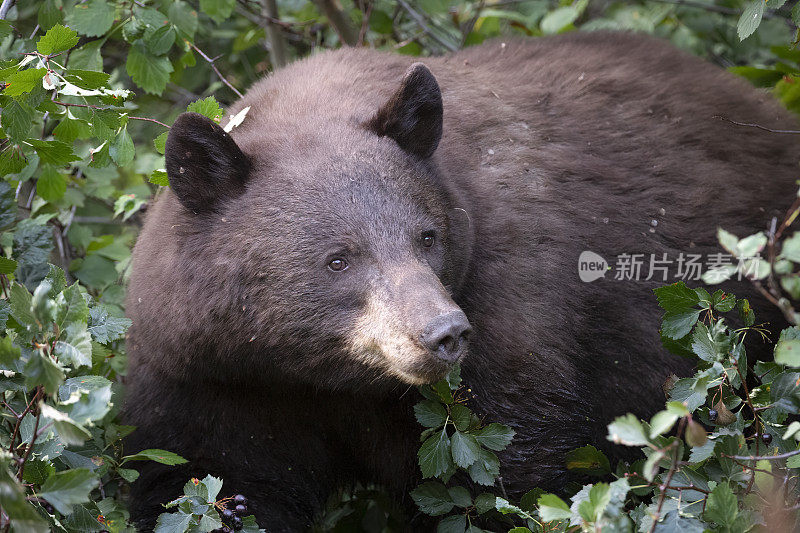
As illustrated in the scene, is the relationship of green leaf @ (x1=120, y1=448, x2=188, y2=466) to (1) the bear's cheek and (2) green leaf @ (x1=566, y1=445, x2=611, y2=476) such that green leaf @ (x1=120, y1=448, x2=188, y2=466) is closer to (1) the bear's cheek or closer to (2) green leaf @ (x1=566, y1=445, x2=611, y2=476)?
(1) the bear's cheek

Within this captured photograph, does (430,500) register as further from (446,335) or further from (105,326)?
(105,326)

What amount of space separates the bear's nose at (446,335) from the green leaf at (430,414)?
69 cm

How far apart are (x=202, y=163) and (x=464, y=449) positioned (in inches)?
65.2

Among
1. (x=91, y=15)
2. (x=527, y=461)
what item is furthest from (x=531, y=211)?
(x=91, y=15)

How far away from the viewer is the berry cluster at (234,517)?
154 inches

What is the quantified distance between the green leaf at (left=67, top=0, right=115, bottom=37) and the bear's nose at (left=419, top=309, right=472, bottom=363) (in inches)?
118

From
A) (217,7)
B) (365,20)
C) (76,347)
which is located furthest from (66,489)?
(365,20)

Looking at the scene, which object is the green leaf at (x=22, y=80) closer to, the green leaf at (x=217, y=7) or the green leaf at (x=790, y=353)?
the green leaf at (x=217, y=7)

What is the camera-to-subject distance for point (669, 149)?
5.25 meters

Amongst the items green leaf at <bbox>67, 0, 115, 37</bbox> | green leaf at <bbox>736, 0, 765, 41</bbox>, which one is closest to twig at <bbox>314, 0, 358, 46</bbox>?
green leaf at <bbox>67, 0, 115, 37</bbox>

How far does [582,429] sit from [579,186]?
127 centimetres

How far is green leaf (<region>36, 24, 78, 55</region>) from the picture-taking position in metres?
4.10

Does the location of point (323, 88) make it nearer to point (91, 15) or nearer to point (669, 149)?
point (91, 15)

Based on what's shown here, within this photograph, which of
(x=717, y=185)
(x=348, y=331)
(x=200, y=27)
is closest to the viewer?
(x=348, y=331)
